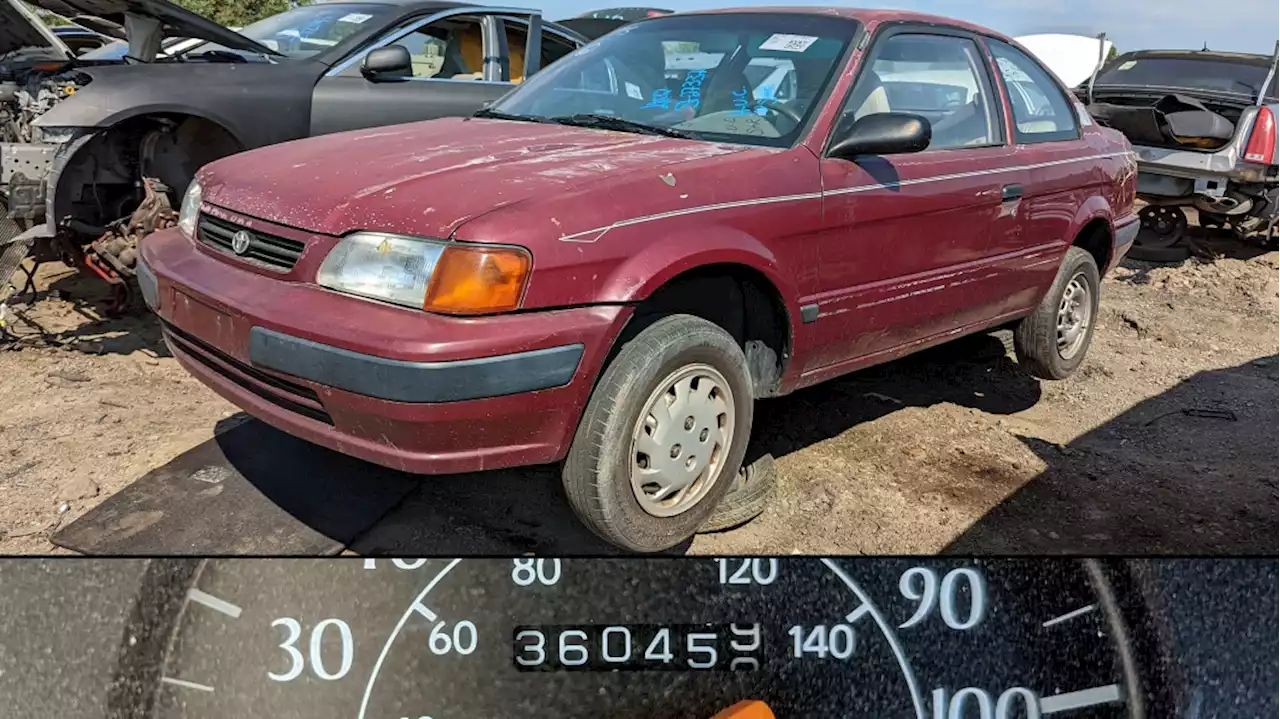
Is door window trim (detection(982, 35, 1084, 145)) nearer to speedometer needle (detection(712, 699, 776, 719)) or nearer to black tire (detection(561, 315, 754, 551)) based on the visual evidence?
black tire (detection(561, 315, 754, 551))

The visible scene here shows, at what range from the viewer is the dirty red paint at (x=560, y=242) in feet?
7.42

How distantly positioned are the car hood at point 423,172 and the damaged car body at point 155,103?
1.37 metres

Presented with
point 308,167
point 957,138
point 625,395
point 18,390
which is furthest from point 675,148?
point 18,390

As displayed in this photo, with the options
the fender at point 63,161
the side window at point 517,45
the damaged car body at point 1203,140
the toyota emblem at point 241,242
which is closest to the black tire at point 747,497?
the toyota emblem at point 241,242

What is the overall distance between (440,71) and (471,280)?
3.47m

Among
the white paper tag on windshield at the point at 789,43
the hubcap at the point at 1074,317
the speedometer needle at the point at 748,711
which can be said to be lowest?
the hubcap at the point at 1074,317

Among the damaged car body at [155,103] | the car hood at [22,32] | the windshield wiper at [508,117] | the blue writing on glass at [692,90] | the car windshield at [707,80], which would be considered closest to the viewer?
the car windshield at [707,80]

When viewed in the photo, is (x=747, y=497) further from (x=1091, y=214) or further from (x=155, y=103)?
(x=155, y=103)

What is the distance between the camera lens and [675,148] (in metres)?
2.87

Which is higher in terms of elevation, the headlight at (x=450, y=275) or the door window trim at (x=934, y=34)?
the door window trim at (x=934, y=34)

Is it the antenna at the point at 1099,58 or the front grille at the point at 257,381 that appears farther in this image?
the antenna at the point at 1099,58

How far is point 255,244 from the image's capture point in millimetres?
2570

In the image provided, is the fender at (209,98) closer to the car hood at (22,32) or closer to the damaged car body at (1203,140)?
the car hood at (22,32)

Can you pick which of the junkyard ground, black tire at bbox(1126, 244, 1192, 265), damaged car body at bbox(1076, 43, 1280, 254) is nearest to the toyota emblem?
the junkyard ground
